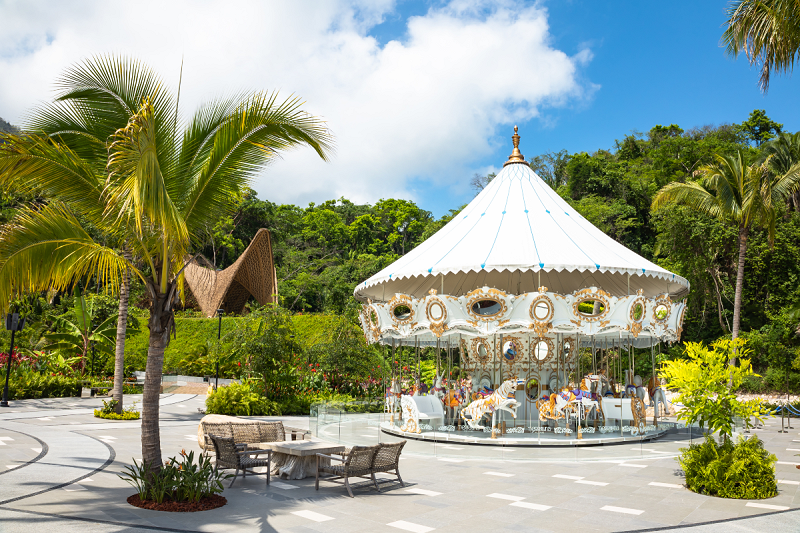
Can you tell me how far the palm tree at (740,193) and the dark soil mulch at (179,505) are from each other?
2025 centimetres

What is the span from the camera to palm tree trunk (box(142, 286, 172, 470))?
23.4ft

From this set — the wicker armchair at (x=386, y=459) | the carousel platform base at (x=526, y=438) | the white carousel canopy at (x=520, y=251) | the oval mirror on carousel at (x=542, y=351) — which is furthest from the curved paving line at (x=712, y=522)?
the oval mirror on carousel at (x=542, y=351)

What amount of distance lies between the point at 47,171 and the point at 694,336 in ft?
110

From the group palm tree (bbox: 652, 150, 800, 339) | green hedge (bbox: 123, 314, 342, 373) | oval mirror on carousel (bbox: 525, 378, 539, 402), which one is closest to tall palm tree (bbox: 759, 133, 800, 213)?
palm tree (bbox: 652, 150, 800, 339)

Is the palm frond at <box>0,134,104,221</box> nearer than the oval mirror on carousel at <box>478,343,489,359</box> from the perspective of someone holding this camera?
Yes

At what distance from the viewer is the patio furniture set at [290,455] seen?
829 centimetres

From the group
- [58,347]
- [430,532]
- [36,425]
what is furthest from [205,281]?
[430,532]

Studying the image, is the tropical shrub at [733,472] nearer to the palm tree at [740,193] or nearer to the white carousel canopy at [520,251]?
the white carousel canopy at [520,251]

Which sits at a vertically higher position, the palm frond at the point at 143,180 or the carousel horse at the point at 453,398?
the palm frond at the point at 143,180

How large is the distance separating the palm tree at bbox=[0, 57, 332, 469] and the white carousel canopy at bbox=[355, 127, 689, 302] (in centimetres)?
740

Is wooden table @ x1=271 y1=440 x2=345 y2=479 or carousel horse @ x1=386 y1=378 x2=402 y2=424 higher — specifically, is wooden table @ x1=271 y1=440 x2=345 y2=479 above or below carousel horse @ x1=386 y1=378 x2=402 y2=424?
below

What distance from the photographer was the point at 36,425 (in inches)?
570

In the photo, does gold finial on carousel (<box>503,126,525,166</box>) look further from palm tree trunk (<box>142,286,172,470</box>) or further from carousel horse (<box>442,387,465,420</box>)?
palm tree trunk (<box>142,286,172,470</box>)

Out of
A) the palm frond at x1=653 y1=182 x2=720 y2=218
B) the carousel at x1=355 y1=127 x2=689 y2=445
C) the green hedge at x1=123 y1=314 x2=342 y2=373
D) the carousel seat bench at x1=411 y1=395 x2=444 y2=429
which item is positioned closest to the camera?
the carousel at x1=355 y1=127 x2=689 y2=445
